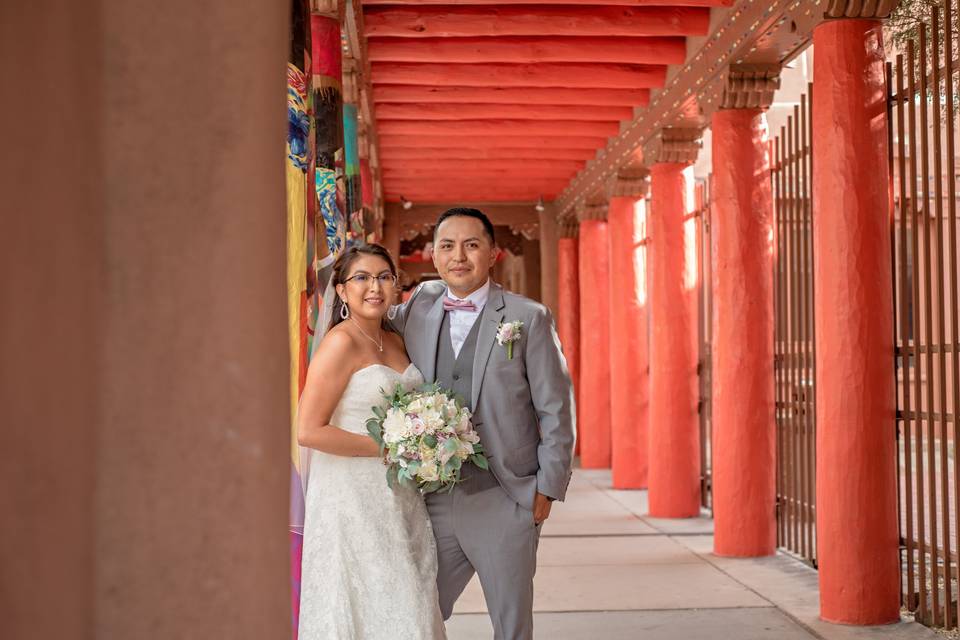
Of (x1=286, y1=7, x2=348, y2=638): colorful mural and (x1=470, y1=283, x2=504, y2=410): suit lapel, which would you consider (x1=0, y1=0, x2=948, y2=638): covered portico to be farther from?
(x1=470, y1=283, x2=504, y2=410): suit lapel

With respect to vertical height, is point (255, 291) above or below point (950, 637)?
above

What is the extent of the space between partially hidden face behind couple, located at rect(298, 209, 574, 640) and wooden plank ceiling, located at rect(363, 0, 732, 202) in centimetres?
424

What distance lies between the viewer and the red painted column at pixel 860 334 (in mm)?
5551

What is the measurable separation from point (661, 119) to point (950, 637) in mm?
5287

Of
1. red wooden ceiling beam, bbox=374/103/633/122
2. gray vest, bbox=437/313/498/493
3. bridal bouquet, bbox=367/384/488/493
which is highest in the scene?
red wooden ceiling beam, bbox=374/103/633/122

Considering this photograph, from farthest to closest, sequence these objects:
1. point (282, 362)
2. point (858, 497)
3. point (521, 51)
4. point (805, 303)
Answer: point (521, 51) < point (805, 303) < point (858, 497) < point (282, 362)

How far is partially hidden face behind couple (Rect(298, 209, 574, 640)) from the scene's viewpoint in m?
3.42

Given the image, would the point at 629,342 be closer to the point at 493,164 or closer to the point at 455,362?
the point at 493,164

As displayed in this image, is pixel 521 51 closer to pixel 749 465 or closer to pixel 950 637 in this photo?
pixel 749 465

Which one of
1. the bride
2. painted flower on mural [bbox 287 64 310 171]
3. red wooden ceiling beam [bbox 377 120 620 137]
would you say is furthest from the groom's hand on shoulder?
red wooden ceiling beam [bbox 377 120 620 137]

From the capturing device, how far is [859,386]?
5562 mm

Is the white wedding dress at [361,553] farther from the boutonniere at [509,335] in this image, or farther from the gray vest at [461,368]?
the boutonniere at [509,335]

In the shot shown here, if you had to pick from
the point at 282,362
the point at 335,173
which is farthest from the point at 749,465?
the point at 282,362

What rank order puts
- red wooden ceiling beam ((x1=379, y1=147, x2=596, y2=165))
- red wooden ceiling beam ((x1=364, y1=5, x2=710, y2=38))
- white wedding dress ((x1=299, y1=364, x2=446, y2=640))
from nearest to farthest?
white wedding dress ((x1=299, y1=364, x2=446, y2=640)) < red wooden ceiling beam ((x1=364, y1=5, x2=710, y2=38)) < red wooden ceiling beam ((x1=379, y1=147, x2=596, y2=165))
